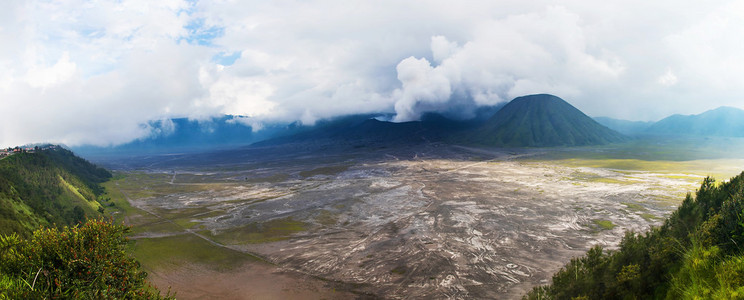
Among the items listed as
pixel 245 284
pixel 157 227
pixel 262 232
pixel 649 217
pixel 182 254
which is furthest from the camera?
pixel 157 227

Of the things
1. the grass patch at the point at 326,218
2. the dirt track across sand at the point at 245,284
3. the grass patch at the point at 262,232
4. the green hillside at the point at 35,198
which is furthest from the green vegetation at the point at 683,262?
the green hillside at the point at 35,198

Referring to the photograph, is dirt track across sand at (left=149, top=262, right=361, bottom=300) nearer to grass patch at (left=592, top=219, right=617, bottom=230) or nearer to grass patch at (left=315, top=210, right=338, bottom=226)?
grass patch at (left=315, top=210, right=338, bottom=226)

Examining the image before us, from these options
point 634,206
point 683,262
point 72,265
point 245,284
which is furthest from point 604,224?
point 72,265

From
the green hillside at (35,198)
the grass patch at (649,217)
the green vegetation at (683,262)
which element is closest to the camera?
the green vegetation at (683,262)

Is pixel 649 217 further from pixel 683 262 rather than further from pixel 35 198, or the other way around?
pixel 35 198

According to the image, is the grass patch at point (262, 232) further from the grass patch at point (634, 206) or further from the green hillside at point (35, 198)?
the grass patch at point (634, 206)

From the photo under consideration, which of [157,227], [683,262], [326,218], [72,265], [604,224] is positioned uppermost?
[683,262]
